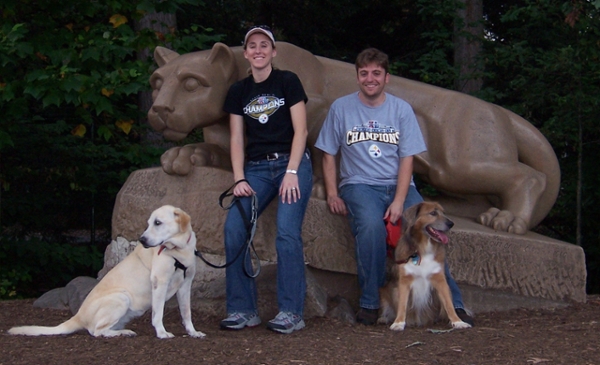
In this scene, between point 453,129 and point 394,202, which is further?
point 453,129

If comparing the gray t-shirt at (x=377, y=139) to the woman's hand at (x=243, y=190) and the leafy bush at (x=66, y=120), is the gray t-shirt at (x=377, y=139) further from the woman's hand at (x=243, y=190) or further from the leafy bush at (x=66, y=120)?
the leafy bush at (x=66, y=120)

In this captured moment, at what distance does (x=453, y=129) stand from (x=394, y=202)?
1.15m

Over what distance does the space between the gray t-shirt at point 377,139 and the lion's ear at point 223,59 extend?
899 mm

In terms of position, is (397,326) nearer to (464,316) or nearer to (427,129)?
(464,316)

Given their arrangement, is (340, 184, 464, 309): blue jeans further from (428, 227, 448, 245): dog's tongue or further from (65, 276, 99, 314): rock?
(65, 276, 99, 314): rock

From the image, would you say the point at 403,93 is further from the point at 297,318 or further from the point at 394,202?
the point at 297,318

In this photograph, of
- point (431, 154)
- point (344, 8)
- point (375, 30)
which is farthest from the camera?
point (375, 30)

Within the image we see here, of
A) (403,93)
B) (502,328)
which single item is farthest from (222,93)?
(502,328)

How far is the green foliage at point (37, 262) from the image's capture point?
886 cm

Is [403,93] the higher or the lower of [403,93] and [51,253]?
the higher

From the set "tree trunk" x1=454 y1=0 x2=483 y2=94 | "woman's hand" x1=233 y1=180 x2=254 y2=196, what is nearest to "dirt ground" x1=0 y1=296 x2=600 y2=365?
"woman's hand" x1=233 y1=180 x2=254 y2=196

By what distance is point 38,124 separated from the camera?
954 cm

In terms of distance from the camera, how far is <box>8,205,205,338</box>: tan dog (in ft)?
14.5

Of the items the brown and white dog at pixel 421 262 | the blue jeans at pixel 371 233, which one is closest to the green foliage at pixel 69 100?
the blue jeans at pixel 371 233
